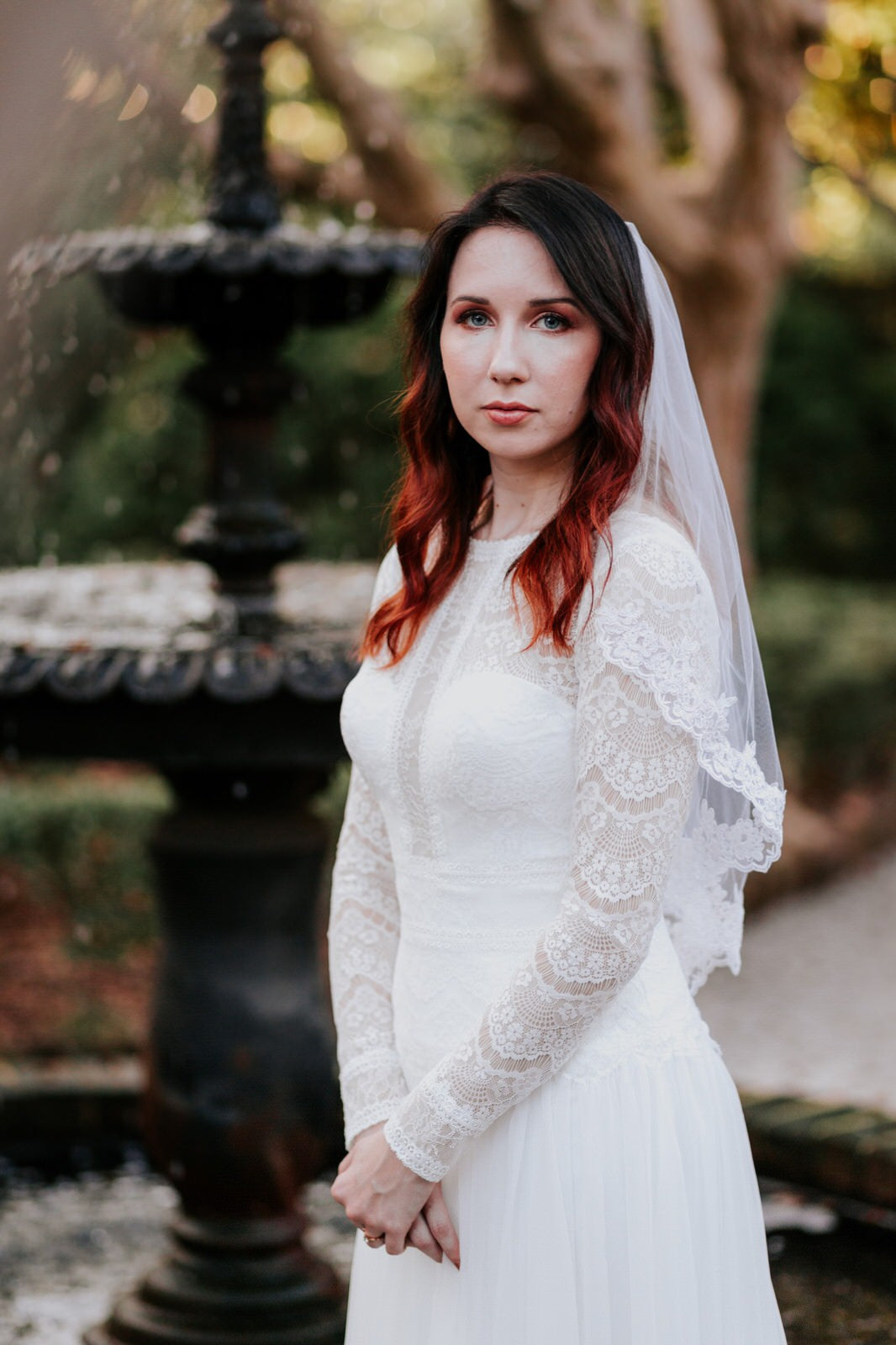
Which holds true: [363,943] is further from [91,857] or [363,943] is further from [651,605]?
[91,857]

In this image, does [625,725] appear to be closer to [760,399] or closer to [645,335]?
[645,335]

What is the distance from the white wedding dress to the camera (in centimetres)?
188

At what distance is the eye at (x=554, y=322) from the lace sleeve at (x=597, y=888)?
1.02ft

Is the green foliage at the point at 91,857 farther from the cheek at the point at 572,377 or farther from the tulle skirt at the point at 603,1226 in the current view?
the cheek at the point at 572,377

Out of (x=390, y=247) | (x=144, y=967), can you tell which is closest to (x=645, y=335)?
(x=390, y=247)

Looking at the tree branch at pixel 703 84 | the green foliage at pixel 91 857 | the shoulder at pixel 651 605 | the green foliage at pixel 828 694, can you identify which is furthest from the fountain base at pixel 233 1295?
the green foliage at pixel 828 694

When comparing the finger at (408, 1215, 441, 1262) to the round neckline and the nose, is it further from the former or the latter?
the nose

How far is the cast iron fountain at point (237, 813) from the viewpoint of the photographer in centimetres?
342

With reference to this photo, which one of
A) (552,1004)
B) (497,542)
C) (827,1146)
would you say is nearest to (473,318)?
(497,542)

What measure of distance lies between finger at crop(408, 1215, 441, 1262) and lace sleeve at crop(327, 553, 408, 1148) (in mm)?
224

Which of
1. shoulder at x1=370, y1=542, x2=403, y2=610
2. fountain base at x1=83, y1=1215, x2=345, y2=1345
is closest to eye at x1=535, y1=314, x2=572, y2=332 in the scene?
shoulder at x1=370, y1=542, x2=403, y2=610

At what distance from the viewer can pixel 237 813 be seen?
372 cm

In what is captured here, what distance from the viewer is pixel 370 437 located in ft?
36.4

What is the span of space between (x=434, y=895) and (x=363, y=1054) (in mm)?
261
